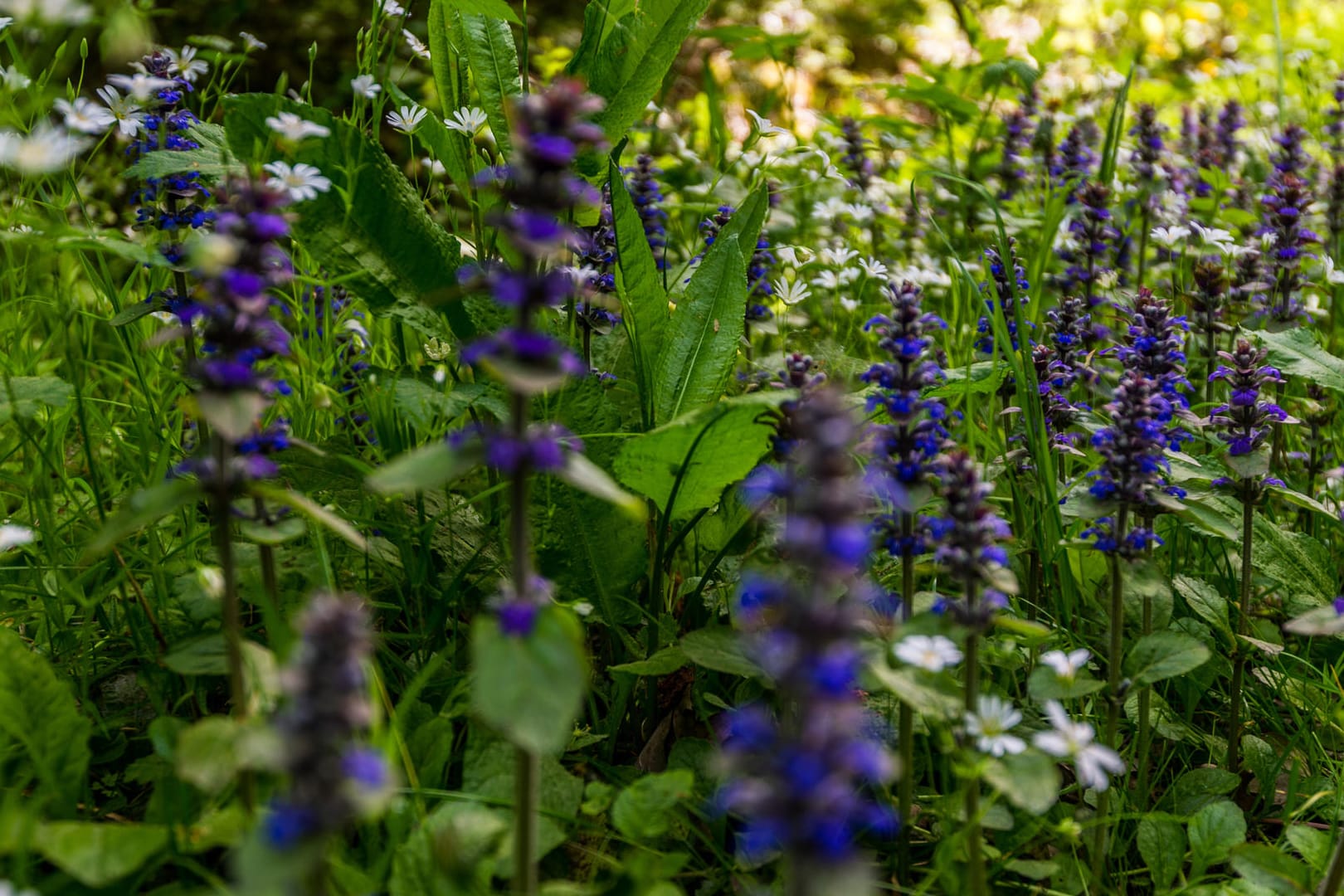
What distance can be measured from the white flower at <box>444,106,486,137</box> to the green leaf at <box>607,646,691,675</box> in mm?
1350

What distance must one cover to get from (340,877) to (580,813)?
0.59m

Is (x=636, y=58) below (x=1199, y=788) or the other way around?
the other way around

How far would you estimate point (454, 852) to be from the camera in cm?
148

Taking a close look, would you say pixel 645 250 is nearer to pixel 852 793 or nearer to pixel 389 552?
pixel 389 552

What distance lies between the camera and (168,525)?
2.79m

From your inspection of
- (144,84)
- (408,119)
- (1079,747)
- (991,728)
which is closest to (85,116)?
(144,84)

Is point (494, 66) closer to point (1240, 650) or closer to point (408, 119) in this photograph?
point (408, 119)

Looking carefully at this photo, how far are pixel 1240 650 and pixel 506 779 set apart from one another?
1508mm

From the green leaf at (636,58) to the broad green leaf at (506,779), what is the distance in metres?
1.55

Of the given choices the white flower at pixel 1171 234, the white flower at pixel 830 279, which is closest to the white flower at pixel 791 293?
the white flower at pixel 830 279

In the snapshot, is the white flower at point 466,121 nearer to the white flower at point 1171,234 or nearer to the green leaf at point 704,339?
the green leaf at point 704,339

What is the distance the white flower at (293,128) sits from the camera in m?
2.18

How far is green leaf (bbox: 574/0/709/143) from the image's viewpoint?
9.34ft

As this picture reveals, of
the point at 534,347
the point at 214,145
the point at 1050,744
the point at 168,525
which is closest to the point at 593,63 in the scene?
the point at 214,145
